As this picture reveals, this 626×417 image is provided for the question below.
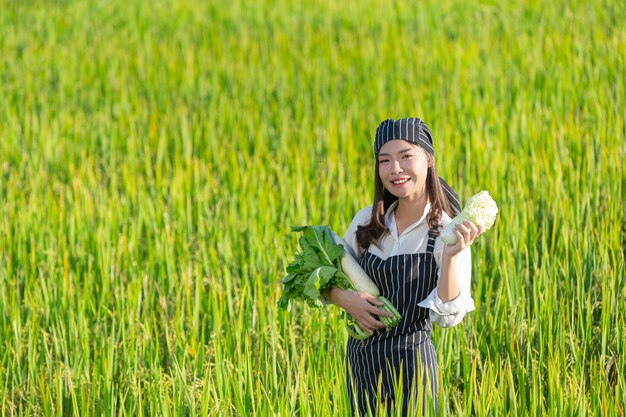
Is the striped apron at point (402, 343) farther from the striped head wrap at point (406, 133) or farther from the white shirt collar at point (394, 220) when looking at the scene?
the striped head wrap at point (406, 133)

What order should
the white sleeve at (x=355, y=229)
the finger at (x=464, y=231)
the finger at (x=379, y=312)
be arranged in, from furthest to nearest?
the white sleeve at (x=355, y=229) → the finger at (x=379, y=312) → the finger at (x=464, y=231)

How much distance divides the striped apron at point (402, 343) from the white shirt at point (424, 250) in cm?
2

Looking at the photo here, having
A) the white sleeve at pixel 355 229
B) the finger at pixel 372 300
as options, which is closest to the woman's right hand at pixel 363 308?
the finger at pixel 372 300

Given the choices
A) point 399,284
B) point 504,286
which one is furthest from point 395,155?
point 504,286

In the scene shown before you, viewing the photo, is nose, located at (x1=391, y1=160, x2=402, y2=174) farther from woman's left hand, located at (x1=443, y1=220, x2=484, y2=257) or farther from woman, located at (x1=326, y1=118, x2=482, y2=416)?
woman's left hand, located at (x1=443, y1=220, x2=484, y2=257)

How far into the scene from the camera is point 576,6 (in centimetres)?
825

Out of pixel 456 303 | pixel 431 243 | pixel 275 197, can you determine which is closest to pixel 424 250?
pixel 431 243

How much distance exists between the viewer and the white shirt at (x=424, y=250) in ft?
5.74

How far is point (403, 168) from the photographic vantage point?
183 cm

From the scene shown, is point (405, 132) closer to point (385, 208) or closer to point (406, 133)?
point (406, 133)

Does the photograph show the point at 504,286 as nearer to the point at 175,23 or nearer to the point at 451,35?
the point at 451,35

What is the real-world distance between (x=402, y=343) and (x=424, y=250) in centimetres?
19

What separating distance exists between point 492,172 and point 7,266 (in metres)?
1.93

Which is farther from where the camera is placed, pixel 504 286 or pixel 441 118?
pixel 441 118
